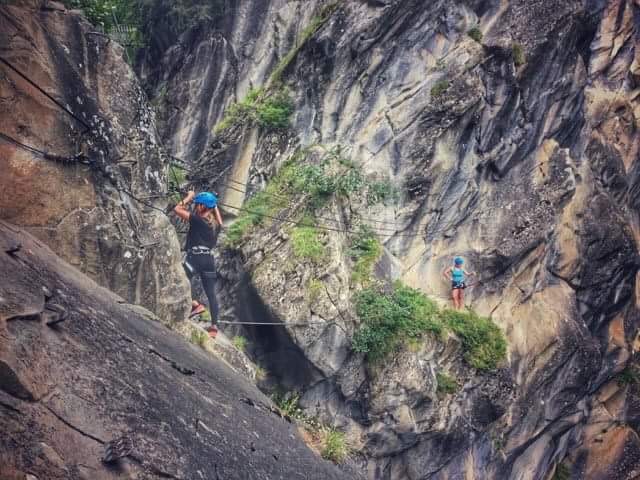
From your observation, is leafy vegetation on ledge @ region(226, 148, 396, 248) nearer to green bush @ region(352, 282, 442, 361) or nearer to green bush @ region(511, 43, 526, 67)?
green bush @ region(352, 282, 442, 361)

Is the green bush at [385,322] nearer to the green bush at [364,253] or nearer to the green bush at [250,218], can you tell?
the green bush at [364,253]

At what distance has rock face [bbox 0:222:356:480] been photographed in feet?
15.5

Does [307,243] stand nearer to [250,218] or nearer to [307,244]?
[307,244]

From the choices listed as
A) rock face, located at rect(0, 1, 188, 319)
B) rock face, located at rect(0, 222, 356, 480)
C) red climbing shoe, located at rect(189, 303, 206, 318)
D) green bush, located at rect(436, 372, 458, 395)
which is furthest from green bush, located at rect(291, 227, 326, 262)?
rock face, located at rect(0, 222, 356, 480)

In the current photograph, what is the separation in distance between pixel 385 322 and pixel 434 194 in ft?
13.7

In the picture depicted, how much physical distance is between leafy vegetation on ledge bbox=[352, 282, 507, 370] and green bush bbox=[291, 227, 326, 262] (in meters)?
1.40

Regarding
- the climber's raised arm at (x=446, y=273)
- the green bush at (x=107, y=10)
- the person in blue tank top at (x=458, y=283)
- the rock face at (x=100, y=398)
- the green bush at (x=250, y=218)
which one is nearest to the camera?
the rock face at (x=100, y=398)

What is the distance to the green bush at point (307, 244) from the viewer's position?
479 inches

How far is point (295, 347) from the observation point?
12016 mm

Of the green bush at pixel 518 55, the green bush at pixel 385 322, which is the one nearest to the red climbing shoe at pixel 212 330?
the green bush at pixel 385 322

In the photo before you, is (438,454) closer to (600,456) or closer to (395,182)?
(395,182)

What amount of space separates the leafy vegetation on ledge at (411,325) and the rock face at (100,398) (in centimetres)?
434

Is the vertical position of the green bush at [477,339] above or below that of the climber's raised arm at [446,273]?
below

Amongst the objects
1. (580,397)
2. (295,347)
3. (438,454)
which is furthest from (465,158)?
(580,397)
